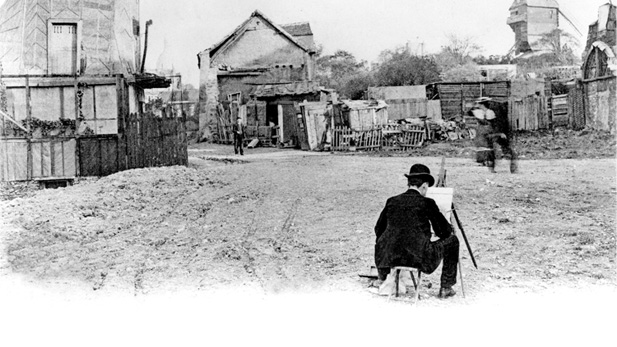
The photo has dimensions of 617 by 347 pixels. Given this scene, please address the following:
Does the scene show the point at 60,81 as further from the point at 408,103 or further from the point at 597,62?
the point at 597,62

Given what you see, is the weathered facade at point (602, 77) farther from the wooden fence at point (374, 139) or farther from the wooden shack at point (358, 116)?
the wooden shack at point (358, 116)

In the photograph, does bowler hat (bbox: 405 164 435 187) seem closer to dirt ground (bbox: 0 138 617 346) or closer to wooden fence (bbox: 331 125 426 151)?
dirt ground (bbox: 0 138 617 346)

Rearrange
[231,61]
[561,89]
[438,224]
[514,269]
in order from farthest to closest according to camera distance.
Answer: [231,61] → [561,89] → [514,269] → [438,224]

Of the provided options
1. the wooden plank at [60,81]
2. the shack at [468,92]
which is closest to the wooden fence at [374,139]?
the shack at [468,92]

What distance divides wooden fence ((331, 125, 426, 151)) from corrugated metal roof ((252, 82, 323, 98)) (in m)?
6.59

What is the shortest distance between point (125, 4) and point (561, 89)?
75.9 ft

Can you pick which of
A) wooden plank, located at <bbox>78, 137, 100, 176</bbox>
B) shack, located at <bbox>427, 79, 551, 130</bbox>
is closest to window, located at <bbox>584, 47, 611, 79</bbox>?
shack, located at <bbox>427, 79, 551, 130</bbox>

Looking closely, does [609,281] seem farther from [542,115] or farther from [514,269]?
[542,115]

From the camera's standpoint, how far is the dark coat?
5.66m

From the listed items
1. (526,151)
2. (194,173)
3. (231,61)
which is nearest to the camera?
(194,173)

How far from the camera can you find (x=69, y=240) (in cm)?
888

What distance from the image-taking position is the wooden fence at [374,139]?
76.1 ft

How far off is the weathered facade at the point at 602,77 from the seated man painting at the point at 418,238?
16383 mm

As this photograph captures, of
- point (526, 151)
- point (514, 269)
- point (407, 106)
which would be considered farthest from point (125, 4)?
point (514, 269)
